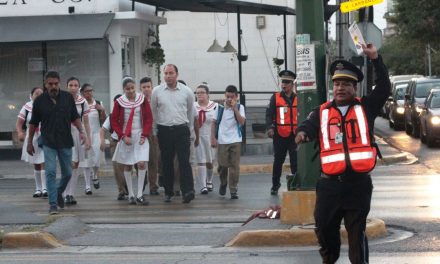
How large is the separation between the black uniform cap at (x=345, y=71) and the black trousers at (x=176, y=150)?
6.17 m

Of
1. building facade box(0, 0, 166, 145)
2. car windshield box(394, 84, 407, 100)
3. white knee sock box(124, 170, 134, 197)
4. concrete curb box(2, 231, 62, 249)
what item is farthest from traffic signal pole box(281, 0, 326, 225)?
car windshield box(394, 84, 407, 100)

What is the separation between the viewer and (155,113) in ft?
44.7

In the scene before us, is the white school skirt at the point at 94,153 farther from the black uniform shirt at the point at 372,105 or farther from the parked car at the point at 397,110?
the parked car at the point at 397,110

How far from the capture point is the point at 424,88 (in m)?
32.1

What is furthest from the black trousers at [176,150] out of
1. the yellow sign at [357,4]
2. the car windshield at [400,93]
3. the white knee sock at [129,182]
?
the car windshield at [400,93]

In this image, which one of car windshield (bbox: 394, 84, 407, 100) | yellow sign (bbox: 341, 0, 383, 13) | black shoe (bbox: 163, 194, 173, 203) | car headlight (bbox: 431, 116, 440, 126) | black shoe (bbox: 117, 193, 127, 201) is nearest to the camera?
black shoe (bbox: 163, 194, 173, 203)

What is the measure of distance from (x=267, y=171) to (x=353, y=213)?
12.5 metres

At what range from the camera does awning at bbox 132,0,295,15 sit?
74.0 feet

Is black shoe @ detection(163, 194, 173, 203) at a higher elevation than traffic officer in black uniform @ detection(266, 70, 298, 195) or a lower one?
lower

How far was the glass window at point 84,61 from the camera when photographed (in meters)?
22.9

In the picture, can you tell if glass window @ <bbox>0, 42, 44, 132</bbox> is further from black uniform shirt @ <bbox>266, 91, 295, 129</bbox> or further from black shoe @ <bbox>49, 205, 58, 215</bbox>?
black shoe @ <bbox>49, 205, 58, 215</bbox>

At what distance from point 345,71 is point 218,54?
2815 centimetres

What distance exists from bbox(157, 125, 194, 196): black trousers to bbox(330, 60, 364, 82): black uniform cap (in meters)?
6.17

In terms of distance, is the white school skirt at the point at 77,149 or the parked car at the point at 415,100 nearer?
the white school skirt at the point at 77,149
